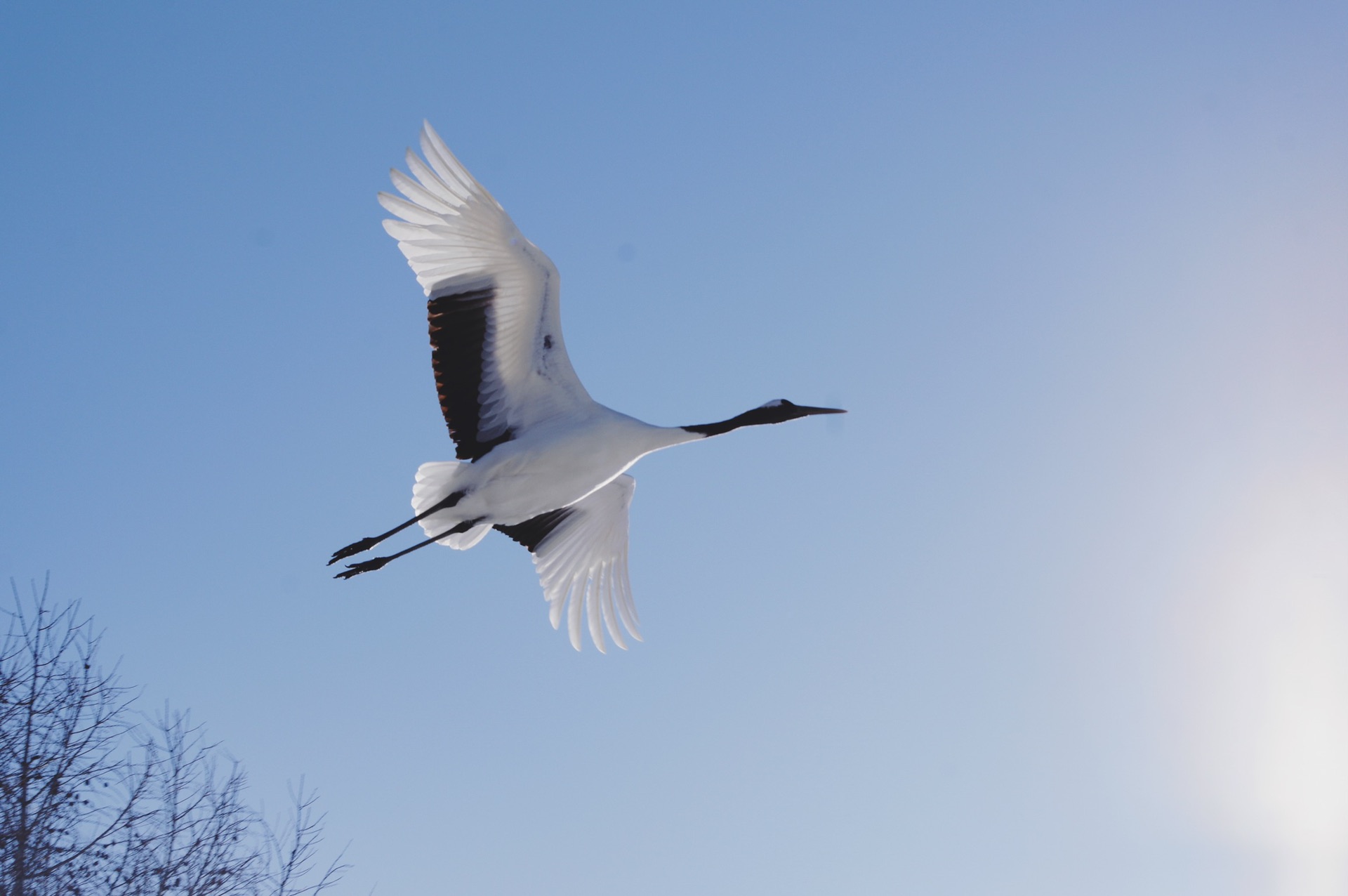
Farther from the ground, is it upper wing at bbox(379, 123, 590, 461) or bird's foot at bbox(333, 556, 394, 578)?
upper wing at bbox(379, 123, 590, 461)

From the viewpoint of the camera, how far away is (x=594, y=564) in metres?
9.85

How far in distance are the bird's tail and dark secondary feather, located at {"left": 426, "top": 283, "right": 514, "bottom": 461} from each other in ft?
0.42

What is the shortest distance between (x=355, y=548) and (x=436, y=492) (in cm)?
69

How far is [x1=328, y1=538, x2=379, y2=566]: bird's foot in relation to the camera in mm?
8547

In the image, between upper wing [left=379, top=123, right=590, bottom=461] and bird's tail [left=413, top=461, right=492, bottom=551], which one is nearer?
upper wing [left=379, top=123, right=590, bottom=461]

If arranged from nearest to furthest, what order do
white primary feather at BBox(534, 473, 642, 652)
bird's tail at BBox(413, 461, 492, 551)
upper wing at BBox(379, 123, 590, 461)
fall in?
upper wing at BBox(379, 123, 590, 461) < bird's tail at BBox(413, 461, 492, 551) < white primary feather at BBox(534, 473, 642, 652)

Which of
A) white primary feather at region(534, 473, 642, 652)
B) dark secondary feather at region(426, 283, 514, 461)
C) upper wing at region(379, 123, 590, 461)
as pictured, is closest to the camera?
upper wing at region(379, 123, 590, 461)

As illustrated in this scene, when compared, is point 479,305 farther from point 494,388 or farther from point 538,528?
point 538,528

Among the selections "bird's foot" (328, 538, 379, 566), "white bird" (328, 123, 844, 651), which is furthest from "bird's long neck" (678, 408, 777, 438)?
"bird's foot" (328, 538, 379, 566)

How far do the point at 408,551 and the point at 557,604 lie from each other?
57.8 inches

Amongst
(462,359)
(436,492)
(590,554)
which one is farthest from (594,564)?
(462,359)

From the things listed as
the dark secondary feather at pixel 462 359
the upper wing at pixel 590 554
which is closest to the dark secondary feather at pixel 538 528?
the upper wing at pixel 590 554

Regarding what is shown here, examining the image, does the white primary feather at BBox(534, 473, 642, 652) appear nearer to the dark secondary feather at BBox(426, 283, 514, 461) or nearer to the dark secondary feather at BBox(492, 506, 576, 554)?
the dark secondary feather at BBox(492, 506, 576, 554)

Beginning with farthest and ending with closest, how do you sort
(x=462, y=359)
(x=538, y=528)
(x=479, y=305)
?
1. (x=538, y=528)
2. (x=462, y=359)
3. (x=479, y=305)
